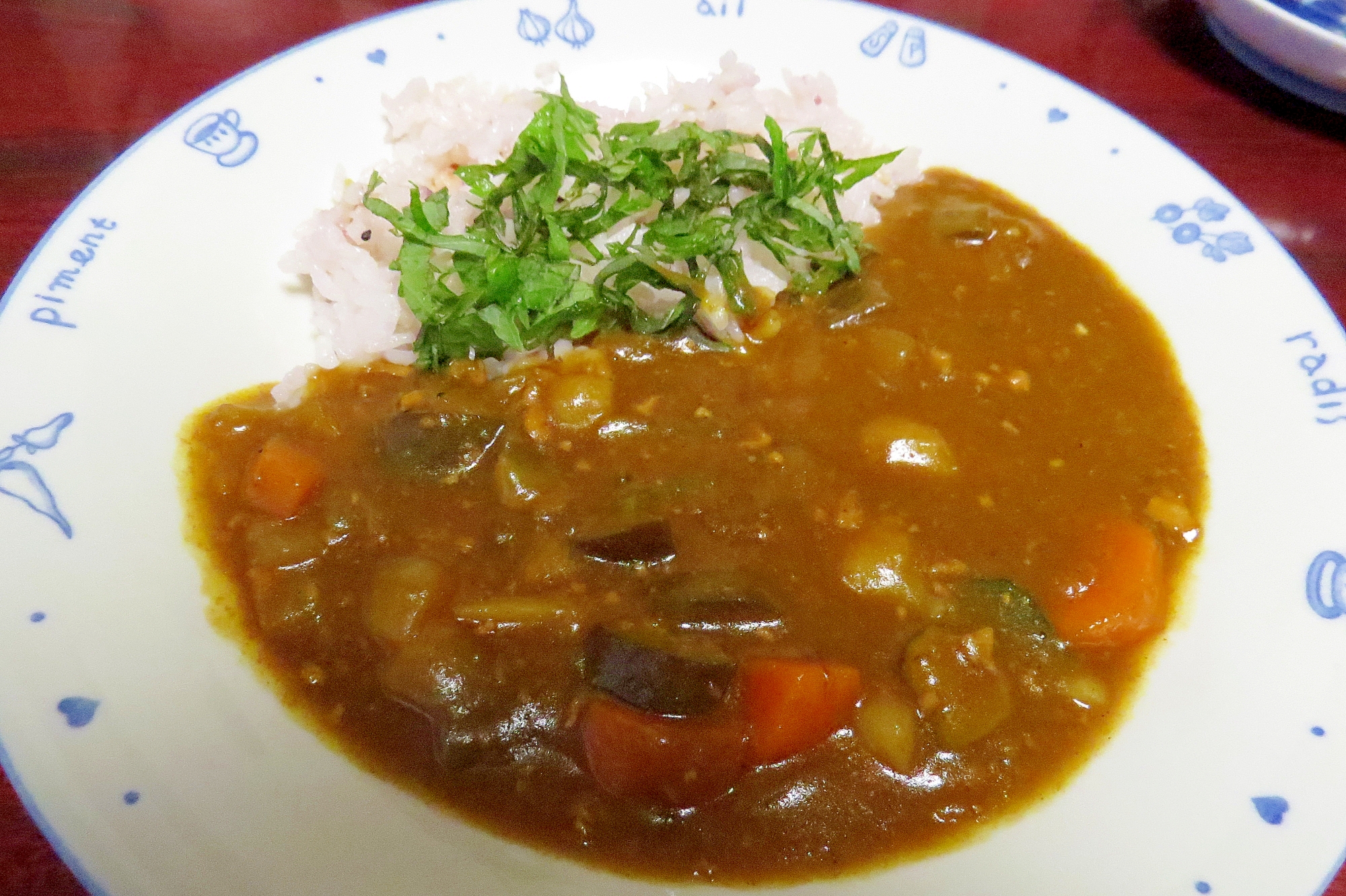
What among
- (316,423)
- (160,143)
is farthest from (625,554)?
(160,143)

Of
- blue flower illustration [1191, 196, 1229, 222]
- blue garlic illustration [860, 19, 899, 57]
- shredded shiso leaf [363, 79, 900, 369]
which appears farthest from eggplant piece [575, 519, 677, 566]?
blue garlic illustration [860, 19, 899, 57]

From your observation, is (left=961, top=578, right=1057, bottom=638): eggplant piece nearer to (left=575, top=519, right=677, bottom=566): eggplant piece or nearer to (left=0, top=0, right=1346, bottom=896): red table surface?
(left=575, top=519, right=677, bottom=566): eggplant piece

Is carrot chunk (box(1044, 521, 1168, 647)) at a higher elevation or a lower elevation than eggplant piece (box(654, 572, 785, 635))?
lower

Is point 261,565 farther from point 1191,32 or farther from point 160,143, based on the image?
point 1191,32

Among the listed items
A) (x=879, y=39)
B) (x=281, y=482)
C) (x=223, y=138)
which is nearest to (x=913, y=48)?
(x=879, y=39)

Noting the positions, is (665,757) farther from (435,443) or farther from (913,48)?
(913,48)

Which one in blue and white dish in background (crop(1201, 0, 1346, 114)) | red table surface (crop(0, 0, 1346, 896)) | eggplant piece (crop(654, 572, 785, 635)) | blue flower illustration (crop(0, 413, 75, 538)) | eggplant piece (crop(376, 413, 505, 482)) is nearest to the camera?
blue flower illustration (crop(0, 413, 75, 538))
